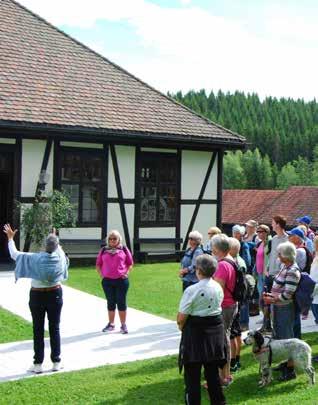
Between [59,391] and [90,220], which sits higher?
[90,220]

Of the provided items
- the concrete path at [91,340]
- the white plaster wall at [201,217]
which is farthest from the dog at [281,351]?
the white plaster wall at [201,217]

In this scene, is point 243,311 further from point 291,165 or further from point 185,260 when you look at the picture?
point 291,165

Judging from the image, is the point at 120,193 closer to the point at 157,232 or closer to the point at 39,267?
the point at 157,232

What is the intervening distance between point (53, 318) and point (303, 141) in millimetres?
112530

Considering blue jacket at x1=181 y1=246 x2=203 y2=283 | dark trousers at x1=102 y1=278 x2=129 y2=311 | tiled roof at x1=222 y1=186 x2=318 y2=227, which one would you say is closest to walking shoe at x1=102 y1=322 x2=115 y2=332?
dark trousers at x1=102 y1=278 x2=129 y2=311

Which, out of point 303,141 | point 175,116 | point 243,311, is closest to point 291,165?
point 303,141

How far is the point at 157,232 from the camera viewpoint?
60.4 feet

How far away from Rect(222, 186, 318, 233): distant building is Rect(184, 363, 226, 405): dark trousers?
4478 cm

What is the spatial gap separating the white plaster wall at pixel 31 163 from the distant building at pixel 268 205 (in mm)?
36273

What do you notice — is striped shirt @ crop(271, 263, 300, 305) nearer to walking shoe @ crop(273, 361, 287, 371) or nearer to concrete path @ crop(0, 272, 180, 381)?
walking shoe @ crop(273, 361, 287, 371)

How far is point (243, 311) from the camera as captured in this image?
941 cm

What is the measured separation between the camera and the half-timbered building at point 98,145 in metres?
16.1

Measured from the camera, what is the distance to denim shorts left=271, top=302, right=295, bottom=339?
7.19 metres

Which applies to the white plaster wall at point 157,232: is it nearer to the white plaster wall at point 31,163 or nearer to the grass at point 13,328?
the white plaster wall at point 31,163
